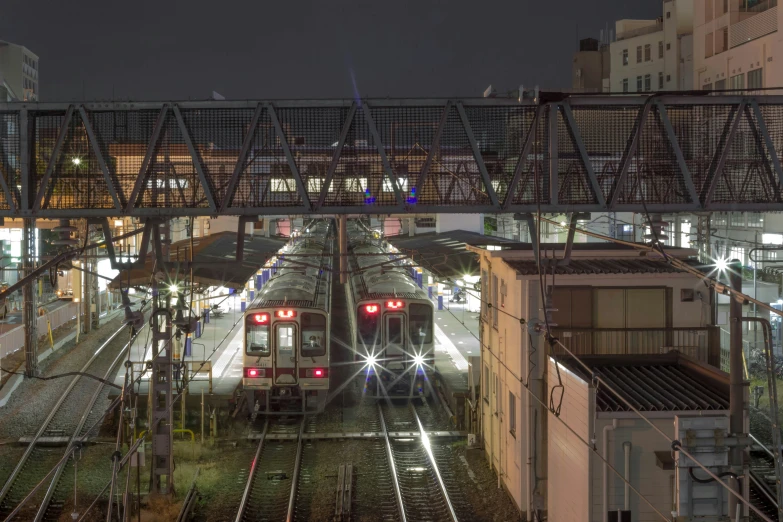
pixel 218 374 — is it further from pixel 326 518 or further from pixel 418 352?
pixel 326 518

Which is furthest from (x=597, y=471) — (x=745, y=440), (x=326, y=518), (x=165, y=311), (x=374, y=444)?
(x=374, y=444)

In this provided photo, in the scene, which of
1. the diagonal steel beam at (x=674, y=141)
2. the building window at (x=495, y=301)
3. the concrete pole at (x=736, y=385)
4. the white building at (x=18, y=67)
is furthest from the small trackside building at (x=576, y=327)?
the white building at (x=18, y=67)

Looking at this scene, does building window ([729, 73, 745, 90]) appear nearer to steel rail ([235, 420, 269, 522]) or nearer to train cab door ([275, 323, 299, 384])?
train cab door ([275, 323, 299, 384])

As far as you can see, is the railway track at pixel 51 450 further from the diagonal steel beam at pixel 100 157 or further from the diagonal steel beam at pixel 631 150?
the diagonal steel beam at pixel 631 150

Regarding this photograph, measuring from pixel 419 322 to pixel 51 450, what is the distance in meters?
6.09

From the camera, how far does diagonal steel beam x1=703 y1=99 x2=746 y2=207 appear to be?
6363 millimetres

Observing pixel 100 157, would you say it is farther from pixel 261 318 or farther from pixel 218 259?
pixel 261 318

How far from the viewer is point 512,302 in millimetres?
9539

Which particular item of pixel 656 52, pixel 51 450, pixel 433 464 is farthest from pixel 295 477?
pixel 656 52

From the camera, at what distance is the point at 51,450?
12016mm

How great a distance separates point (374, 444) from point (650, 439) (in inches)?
241

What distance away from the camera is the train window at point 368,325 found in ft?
47.3

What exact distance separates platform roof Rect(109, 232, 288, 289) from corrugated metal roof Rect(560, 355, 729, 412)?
13.1 feet

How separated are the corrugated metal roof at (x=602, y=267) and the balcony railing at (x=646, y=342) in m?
0.67
